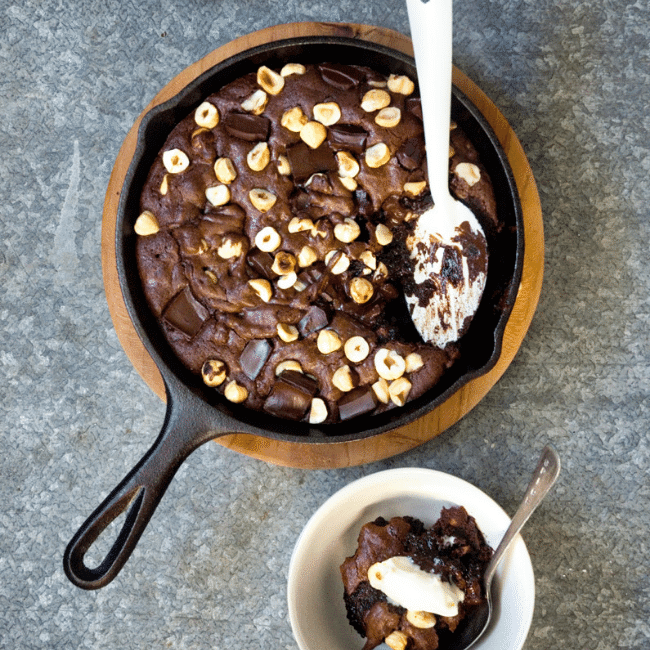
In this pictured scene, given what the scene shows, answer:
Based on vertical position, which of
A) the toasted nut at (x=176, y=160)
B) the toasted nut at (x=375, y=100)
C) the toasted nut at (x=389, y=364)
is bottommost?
the toasted nut at (x=389, y=364)

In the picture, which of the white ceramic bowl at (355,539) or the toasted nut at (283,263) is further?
the white ceramic bowl at (355,539)

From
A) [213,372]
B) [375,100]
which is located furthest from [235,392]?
[375,100]

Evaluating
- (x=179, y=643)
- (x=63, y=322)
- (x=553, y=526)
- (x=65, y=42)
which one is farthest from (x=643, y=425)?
(x=65, y=42)

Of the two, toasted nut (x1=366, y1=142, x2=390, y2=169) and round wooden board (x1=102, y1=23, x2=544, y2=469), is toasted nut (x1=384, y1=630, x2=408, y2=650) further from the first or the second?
toasted nut (x1=366, y1=142, x2=390, y2=169)

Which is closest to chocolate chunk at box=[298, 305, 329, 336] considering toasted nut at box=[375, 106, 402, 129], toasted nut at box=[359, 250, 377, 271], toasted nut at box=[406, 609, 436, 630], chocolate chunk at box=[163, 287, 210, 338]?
toasted nut at box=[359, 250, 377, 271]

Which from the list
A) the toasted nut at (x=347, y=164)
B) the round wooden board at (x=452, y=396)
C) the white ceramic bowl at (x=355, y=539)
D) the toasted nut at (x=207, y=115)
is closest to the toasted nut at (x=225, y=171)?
the toasted nut at (x=207, y=115)

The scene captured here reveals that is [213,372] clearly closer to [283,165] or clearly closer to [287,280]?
[287,280]

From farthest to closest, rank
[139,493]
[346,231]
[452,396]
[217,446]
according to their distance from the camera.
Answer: [217,446]
[452,396]
[346,231]
[139,493]

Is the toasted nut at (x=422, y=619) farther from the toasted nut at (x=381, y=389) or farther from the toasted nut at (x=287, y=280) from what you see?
the toasted nut at (x=287, y=280)
